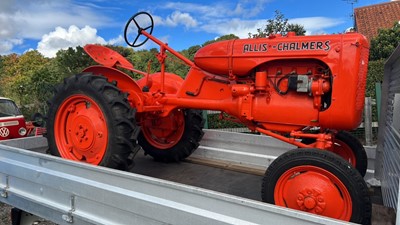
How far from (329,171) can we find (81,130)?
208 cm

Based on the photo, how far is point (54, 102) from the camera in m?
3.19

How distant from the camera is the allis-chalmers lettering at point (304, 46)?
251cm

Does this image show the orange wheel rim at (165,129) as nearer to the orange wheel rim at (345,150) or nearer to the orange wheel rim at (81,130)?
the orange wheel rim at (81,130)

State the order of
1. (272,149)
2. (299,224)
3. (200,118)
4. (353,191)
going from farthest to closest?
(200,118)
(272,149)
(353,191)
(299,224)

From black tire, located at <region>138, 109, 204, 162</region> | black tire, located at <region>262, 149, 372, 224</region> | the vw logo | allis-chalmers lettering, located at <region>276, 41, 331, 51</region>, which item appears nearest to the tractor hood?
allis-chalmers lettering, located at <region>276, 41, 331, 51</region>

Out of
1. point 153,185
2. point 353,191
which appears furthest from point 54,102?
point 353,191

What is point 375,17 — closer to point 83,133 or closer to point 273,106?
point 273,106

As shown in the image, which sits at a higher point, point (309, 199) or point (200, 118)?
point (200, 118)

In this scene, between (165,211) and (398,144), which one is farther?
(398,144)

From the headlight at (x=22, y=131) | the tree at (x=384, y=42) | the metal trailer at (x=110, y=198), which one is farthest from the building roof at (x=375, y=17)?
the metal trailer at (x=110, y=198)

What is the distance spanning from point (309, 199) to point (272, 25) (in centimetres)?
1137

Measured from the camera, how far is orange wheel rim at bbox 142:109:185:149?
391cm

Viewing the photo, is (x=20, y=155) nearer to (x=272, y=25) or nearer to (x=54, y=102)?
(x=54, y=102)

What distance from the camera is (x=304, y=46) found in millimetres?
2564
